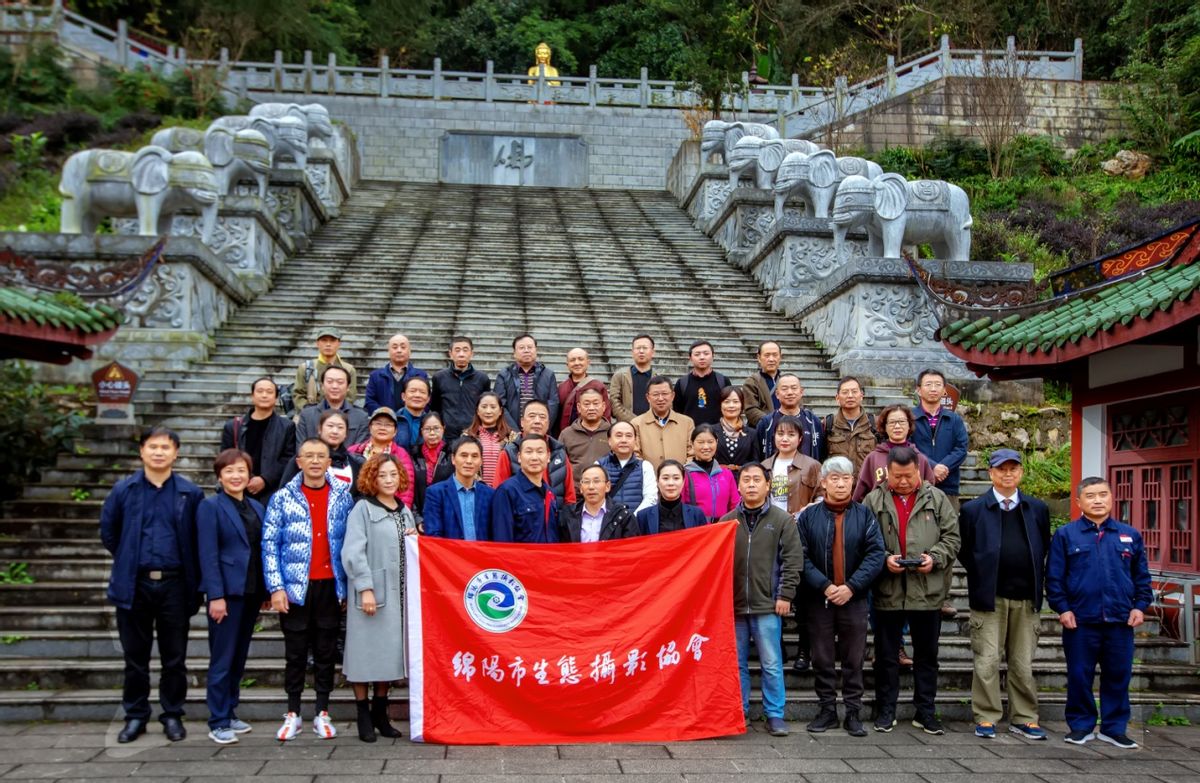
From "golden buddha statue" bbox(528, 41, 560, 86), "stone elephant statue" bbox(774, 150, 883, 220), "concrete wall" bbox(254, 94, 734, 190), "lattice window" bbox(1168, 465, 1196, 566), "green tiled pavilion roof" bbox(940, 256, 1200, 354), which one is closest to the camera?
"green tiled pavilion roof" bbox(940, 256, 1200, 354)

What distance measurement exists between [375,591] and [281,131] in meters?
13.5

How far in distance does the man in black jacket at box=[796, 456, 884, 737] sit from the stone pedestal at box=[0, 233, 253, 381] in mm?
8194

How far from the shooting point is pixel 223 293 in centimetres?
1324

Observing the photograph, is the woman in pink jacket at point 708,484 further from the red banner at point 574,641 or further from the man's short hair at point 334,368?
the man's short hair at point 334,368

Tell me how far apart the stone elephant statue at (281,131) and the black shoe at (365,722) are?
13369 millimetres

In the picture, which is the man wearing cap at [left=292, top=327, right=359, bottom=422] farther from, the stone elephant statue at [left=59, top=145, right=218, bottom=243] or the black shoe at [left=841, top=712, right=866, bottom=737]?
the stone elephant statue at [left=59, top=145, right=218, bottom=243]

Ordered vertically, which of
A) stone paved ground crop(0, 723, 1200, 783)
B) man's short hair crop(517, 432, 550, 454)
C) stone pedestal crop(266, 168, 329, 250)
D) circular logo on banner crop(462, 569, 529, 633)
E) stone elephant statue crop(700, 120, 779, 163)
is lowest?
stone paved ground crop(0, 723, 1200, 783)

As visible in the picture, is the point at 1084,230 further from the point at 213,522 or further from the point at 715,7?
the point at 213,522

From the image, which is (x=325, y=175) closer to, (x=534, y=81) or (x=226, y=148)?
(x=226, y=148)

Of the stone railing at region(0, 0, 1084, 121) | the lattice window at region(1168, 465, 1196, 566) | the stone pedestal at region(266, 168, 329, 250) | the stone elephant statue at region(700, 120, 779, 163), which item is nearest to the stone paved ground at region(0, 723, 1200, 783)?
the lattice window at region(1168, 465, 1196, 566)

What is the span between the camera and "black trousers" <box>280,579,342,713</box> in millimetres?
5883

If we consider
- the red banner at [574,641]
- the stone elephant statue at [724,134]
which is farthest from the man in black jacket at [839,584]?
the stone elephant statue at [724,134]

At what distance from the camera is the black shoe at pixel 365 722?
580 centimetres

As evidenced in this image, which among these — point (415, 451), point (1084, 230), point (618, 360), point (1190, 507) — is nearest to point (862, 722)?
point (1190, 507)
